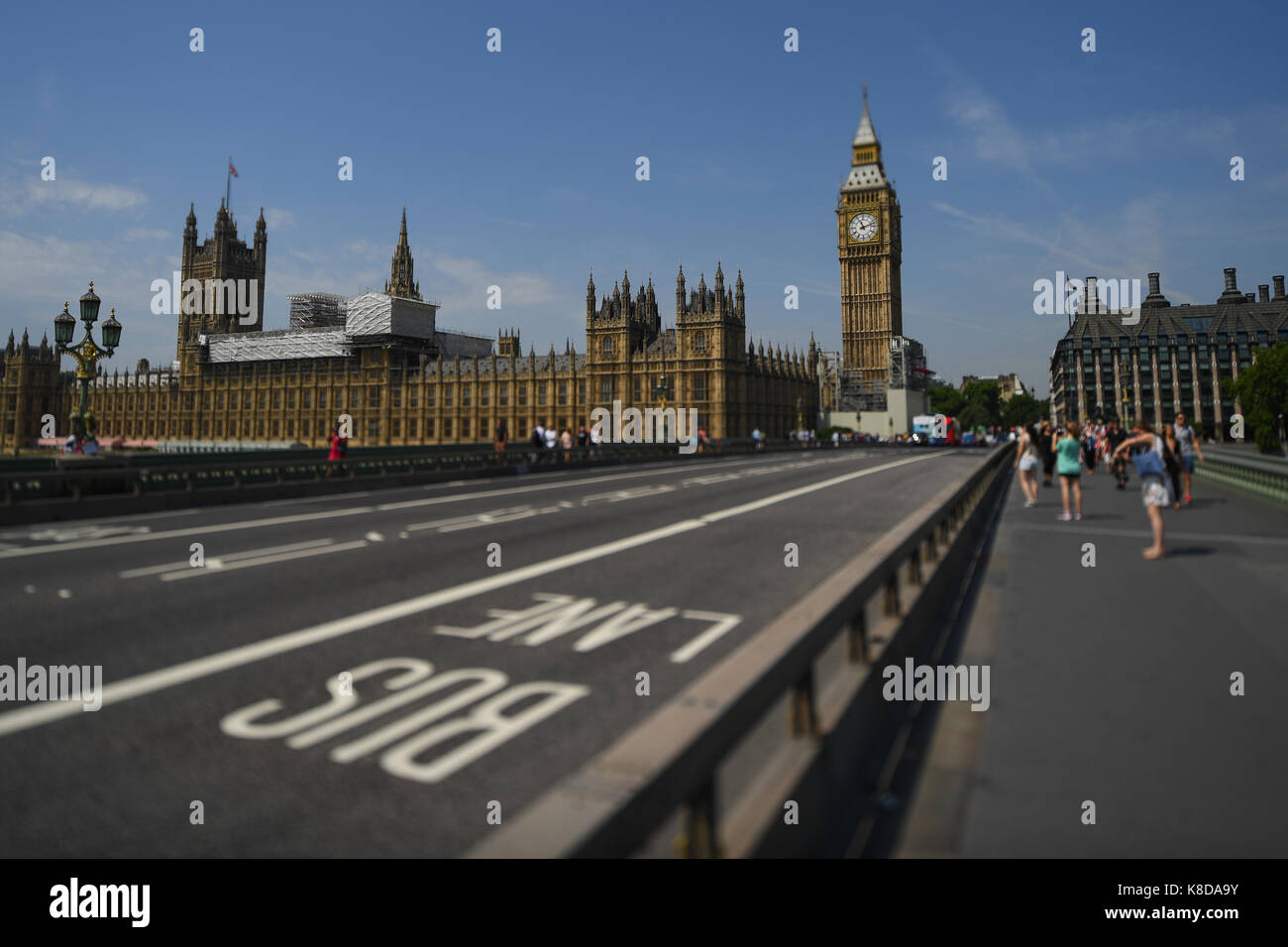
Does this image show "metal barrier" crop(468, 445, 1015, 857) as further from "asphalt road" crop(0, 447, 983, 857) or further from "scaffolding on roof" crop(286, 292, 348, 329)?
"scaffolding on roof" crop(286, 292, 348, 329)

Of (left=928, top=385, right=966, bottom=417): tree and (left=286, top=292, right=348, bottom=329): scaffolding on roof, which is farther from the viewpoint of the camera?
(left=928, top=385, right=966, bottom=417): tree

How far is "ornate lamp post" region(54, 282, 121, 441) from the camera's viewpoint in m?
23.6

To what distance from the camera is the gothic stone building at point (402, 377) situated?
308 feet

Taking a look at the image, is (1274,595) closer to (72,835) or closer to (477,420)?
(72,835)

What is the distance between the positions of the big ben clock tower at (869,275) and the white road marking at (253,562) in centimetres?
12308

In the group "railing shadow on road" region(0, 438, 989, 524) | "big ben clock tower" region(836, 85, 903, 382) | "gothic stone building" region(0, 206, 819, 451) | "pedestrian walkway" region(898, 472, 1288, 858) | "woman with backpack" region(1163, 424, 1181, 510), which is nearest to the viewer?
"pedestrian walkway" region(898, 472, 1288, 858)

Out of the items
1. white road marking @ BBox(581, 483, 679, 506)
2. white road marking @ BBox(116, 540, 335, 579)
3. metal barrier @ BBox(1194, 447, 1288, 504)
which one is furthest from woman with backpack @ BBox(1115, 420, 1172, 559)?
white road marking @ BBox(116, 540, 335, 579)

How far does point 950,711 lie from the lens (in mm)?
5789

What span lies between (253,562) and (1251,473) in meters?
24.0

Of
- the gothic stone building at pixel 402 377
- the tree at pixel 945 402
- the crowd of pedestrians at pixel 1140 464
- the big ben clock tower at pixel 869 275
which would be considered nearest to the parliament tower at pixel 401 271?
the gothic stone building at pixel 402 377

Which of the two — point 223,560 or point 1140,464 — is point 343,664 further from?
point 1140,464

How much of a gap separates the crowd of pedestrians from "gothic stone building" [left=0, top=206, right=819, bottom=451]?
49.9 m
